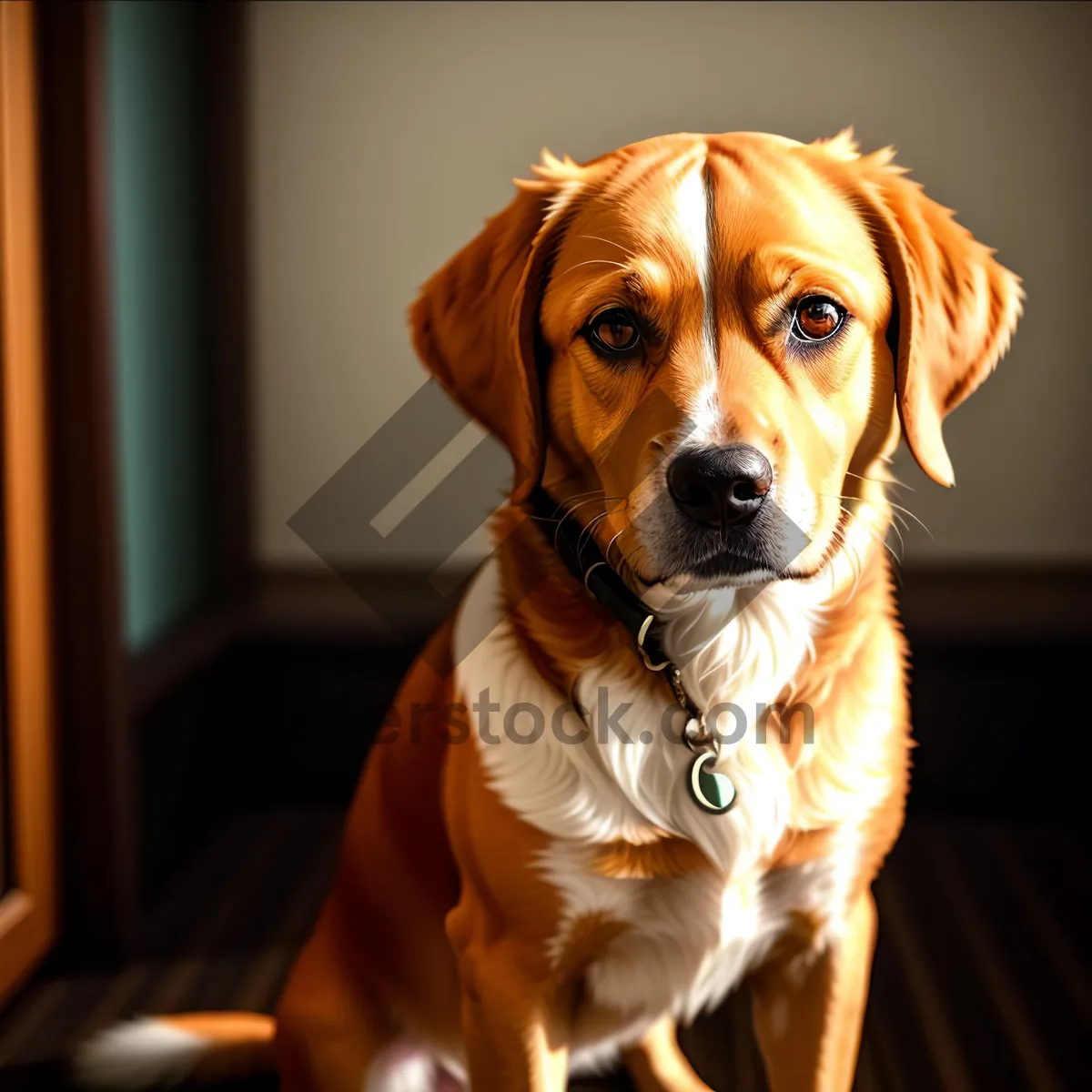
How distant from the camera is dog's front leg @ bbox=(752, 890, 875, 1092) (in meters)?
0.88

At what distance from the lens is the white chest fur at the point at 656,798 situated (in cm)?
81

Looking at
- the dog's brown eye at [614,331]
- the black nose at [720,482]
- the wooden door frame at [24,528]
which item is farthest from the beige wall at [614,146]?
the black nose at [720,482]

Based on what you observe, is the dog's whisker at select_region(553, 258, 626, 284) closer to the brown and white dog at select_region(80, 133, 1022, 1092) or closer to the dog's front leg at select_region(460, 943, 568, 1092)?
the brown and white dog at select_region(80, 133, 1022, 1092)

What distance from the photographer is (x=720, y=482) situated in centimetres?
70

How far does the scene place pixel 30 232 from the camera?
132 cm

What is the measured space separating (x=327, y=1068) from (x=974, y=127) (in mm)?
1514

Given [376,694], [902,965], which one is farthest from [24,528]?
[902,965]

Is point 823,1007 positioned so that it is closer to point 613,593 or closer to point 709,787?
point 709,787

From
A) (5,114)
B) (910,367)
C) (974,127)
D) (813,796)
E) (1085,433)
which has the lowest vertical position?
(813,796)

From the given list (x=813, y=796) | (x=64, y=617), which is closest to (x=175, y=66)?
(x=64, y=617)

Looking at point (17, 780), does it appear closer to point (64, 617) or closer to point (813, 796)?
point (64, 617)

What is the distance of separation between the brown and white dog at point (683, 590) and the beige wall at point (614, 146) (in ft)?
1.83

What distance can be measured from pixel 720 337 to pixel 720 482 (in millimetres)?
116

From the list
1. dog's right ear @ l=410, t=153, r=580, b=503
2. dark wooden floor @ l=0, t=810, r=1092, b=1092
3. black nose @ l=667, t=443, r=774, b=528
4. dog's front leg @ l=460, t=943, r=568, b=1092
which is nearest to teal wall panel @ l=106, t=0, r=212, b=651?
dark wooden floor @ l=0, t=810, r=1092, b=1092
